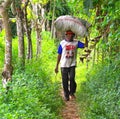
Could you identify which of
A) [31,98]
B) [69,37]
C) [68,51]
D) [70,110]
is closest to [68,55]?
[68,51]

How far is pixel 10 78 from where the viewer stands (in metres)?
6.62

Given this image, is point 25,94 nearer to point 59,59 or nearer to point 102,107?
point 102,107

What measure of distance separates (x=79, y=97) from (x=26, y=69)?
156 centimetres

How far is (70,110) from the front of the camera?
7.27 meters

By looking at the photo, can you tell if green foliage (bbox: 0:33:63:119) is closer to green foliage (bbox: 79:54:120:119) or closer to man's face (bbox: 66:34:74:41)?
green foliage (bbox: 79:54:120:119)

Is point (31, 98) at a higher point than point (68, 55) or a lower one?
lower

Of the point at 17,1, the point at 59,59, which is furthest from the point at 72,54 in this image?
the point at 17,1

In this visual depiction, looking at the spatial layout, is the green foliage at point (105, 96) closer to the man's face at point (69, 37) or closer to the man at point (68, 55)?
the man at point (68, 55)

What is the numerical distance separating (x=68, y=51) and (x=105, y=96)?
2.37m

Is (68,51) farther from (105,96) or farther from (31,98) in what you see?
(31,98)

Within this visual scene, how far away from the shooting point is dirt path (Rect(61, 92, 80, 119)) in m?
6.84

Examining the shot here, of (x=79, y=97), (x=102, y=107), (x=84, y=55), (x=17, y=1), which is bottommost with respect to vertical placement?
(x=79, y=97)

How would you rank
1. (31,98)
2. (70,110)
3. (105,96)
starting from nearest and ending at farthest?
(31,98) < (105,96) < (70,110)

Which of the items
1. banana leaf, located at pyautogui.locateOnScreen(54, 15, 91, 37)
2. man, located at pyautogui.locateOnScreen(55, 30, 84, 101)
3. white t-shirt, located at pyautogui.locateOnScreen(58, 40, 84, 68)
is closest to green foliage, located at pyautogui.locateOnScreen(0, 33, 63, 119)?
man, located at pyautogui.locateOnScreen(55, 30, 84, 101)
